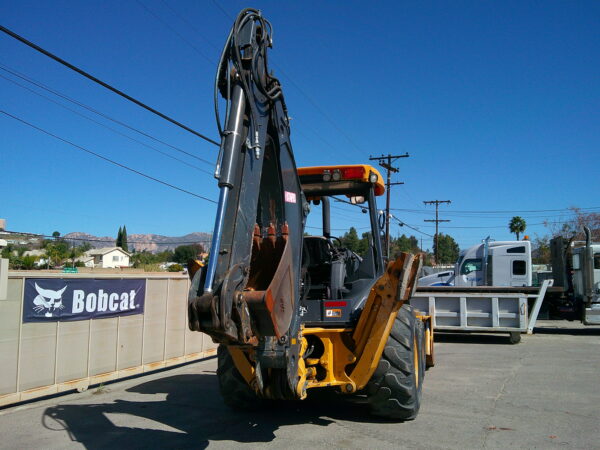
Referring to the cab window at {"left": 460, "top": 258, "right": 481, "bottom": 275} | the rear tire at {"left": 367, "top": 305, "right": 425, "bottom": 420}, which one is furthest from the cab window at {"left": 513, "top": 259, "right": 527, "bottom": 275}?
the rear tire at {"left": 367, "top": 305, "right": 425, "bottom": 420}

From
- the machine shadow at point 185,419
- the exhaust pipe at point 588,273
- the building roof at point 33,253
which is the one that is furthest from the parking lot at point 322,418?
the building roof at point 33,253

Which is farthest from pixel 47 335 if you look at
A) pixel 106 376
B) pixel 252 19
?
pixel 252 19

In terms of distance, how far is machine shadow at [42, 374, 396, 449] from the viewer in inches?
231

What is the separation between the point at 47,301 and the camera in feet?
26.5

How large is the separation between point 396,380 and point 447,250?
84.3 metres

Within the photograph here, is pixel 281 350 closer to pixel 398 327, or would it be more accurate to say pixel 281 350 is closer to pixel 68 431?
pixel 398 327

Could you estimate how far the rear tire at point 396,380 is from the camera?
601cm

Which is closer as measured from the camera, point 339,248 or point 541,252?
point 339,248

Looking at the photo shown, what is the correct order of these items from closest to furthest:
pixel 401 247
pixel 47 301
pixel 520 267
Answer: pixel 47 301 → pixel 520 267 → pixel 401 247

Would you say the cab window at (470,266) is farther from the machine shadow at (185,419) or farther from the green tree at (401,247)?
the machine shadow at (185,419)

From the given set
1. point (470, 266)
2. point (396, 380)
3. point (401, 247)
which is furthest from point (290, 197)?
point (401, 247)

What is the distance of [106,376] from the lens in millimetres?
8930

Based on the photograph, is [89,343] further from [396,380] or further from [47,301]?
[396,380]

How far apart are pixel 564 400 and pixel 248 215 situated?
581 centimetres
